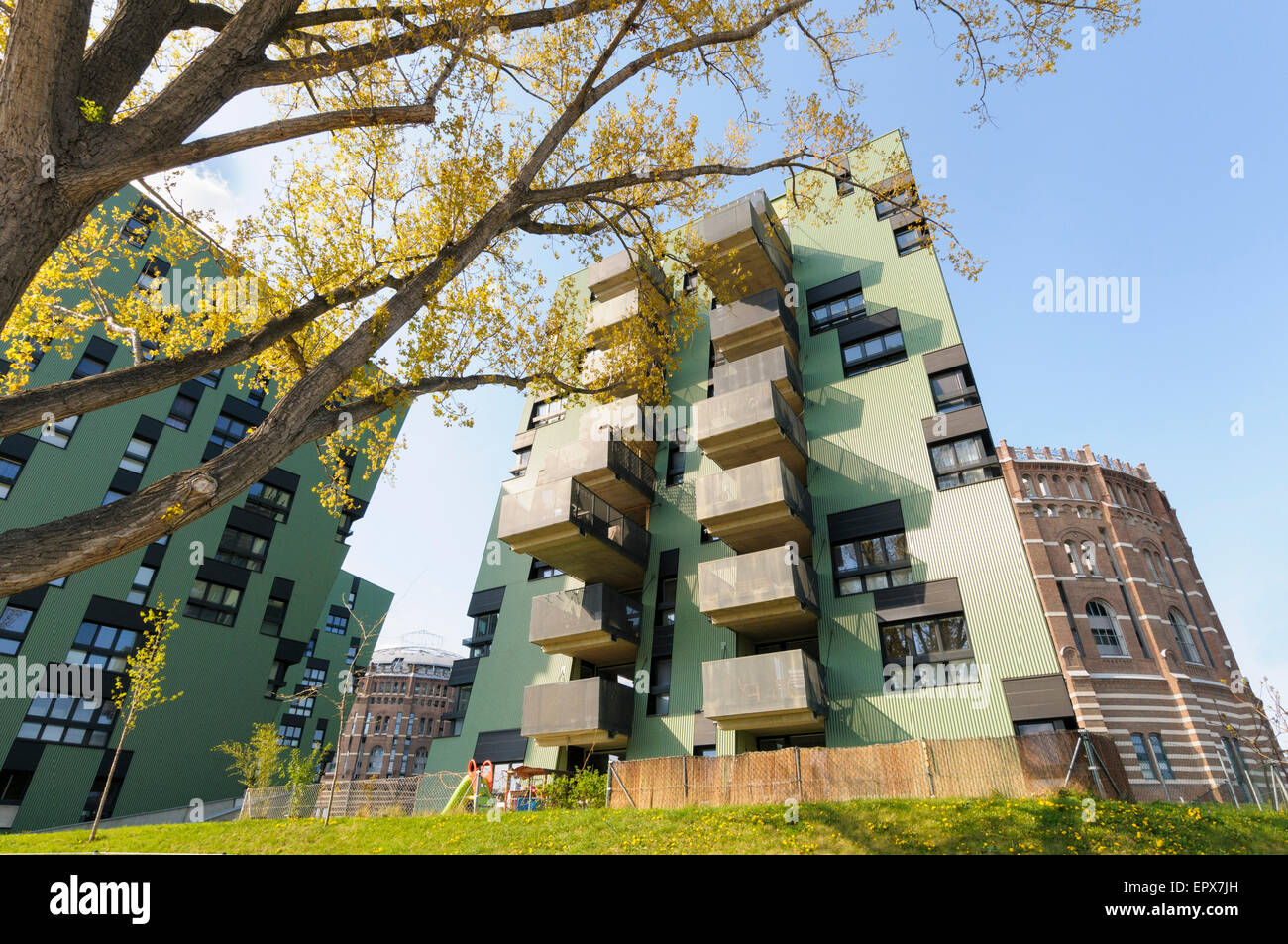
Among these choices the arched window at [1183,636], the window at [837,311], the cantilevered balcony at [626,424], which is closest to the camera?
the cantilevered balcony at [626,424]

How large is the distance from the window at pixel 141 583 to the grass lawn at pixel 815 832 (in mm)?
12473

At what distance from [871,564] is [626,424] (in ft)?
31.6

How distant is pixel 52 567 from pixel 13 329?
6.34 meters

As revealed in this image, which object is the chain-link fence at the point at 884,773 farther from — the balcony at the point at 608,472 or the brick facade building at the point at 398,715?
the brick facade building at the point at 398,715

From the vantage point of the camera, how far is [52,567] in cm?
498

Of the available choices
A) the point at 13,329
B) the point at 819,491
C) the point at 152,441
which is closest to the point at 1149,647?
the point at 819,491

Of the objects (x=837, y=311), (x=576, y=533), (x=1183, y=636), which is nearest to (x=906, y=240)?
(x=837, y=311)

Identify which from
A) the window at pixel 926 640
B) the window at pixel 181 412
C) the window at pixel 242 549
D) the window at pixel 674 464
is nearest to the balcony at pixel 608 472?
the window at pixel 674 464

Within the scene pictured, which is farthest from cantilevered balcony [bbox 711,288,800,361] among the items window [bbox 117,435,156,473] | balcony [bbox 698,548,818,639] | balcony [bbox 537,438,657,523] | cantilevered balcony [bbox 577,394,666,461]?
window [bbox 117,435,156,473]

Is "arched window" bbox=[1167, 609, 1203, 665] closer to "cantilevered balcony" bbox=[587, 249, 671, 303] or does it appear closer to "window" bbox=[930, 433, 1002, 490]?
"window" bbox=[930, 433, 1002, 490]

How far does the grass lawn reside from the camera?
10047mm

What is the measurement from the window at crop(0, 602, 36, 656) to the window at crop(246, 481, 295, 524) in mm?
9616

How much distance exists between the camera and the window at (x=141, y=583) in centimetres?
2662

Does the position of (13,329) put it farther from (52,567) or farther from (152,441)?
(152,441)
